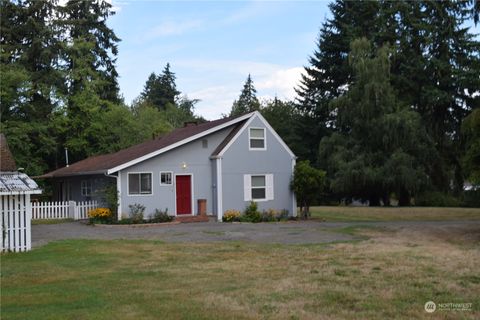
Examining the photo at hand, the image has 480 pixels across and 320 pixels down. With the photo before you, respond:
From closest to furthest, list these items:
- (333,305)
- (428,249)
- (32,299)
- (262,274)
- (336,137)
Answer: (333,305)
(32,299)
(262,274)
(428,249)
(336,137)

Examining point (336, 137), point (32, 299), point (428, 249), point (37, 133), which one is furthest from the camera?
point (336, 137)

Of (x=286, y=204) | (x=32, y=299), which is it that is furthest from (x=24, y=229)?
(x=286, y=204)

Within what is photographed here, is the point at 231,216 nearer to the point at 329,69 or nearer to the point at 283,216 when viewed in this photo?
the point at 283,216

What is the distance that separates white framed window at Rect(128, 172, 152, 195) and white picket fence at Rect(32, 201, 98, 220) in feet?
13.0

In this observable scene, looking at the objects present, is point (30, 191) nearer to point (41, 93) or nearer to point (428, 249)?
point (428, 249)

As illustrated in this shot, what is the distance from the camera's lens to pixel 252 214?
25.1 m

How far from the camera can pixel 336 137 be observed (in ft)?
134

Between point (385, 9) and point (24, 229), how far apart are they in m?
39.2

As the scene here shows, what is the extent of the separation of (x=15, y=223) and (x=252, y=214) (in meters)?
12.9

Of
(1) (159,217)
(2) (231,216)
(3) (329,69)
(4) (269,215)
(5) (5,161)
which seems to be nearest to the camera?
(5) (5,161)

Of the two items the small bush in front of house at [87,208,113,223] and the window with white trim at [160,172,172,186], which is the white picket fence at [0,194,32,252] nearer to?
the small bush in front of house at [87,208,113,223]

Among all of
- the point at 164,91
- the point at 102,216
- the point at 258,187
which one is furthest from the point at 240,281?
the point at 164,91

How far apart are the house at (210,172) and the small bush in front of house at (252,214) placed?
0.57 meters
